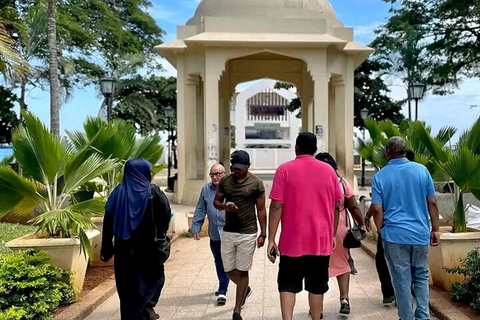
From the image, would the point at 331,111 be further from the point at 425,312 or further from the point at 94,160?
the point at 425,312

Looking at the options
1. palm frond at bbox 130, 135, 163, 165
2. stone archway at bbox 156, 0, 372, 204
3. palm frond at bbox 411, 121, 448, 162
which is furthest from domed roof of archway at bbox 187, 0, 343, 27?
palm frond at bbox 411, 121, 448, 162

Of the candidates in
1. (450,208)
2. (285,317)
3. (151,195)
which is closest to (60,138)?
(151,195)

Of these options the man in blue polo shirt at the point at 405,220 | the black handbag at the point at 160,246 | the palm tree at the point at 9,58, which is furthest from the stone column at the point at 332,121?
the black handbag at the point at 160,246

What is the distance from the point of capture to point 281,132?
2226 inches

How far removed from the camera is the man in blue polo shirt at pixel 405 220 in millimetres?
4352

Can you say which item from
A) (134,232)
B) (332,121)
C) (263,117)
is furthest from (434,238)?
(263,117)

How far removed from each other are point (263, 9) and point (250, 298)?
11.9 meters

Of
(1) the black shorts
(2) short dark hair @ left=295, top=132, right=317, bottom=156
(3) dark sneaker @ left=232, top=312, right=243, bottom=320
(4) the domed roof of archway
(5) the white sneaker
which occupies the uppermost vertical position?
(4) the domed roof of archway

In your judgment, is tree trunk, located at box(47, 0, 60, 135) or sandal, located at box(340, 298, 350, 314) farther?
tree trunk, located at box(47, 0, 60, 135)

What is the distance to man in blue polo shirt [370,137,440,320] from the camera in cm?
435

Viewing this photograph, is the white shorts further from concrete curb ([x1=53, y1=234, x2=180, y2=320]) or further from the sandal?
concrete curb ([x1=53, y1=234, x2=180, y2=320])

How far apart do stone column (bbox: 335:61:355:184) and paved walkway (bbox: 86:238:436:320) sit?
871cm

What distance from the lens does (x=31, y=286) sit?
498 cm

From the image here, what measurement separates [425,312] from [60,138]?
4565mm
